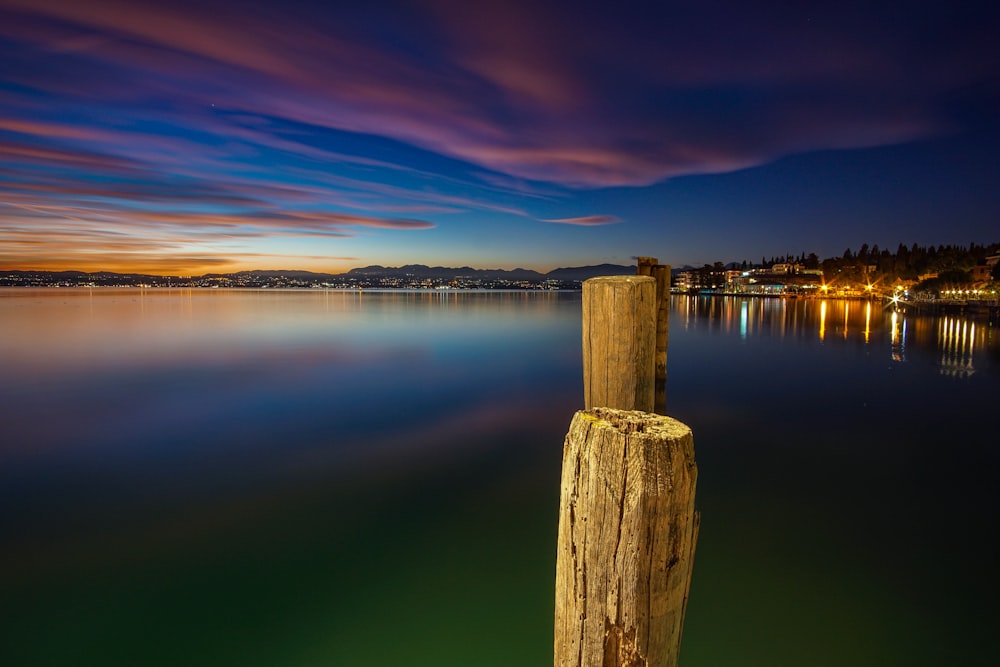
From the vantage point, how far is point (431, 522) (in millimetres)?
7309

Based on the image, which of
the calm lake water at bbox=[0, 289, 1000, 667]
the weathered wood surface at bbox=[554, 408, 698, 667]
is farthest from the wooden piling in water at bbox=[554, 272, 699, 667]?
the calm lake water at bbox=[0, 289, 1000, 667]

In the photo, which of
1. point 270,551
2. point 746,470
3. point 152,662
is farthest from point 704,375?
point 152,662

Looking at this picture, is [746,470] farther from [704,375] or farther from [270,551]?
[704,375]

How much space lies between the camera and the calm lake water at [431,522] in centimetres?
493

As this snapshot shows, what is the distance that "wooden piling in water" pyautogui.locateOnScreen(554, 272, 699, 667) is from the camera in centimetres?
184

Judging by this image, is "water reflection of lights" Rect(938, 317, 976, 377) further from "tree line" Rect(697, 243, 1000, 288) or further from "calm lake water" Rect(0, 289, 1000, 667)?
"tree line" Rect(697, 243, 1000, 288)

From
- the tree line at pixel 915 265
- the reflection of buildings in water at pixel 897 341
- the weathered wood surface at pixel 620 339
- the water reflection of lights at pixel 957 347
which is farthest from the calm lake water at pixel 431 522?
the tree line at pixel 915 265

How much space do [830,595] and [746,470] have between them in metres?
4.10

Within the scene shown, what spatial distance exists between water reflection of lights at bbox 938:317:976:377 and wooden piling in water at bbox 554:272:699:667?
75.8 feet

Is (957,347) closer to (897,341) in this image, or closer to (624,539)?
(897,341)

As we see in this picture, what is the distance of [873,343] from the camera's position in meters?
27.3

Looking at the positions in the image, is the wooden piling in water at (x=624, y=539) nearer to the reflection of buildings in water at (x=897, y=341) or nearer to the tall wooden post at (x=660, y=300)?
the tall wooden post at (x=660, y=300)

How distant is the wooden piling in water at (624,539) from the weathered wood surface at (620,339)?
109 cm

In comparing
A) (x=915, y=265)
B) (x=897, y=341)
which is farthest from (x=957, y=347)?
(x=915, y=265)
